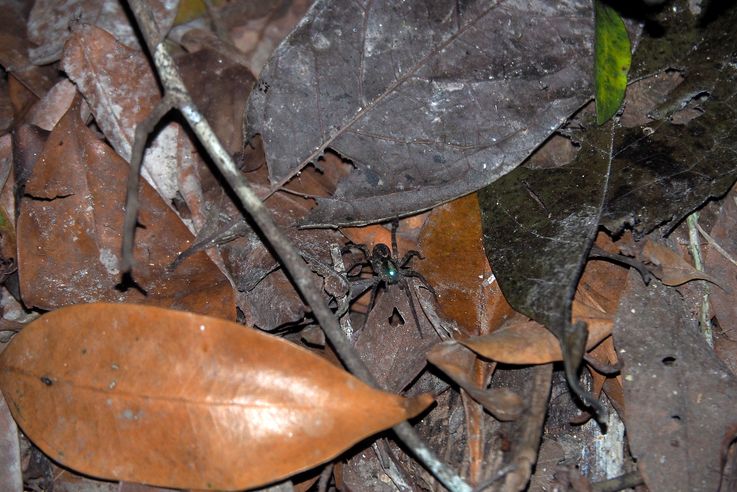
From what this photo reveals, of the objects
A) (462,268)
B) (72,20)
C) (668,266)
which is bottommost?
(668,266)

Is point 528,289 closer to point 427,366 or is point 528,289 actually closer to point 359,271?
point 427,366

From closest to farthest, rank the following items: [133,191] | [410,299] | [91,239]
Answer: [133,191], [91,239], [410,299]

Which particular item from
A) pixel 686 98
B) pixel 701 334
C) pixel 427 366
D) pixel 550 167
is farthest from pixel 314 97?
pixel 701 334

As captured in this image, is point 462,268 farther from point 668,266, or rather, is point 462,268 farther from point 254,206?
point 254,206

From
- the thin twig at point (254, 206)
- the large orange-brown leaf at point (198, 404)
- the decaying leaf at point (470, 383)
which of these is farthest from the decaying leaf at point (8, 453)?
the decaying leaf at point (470, 383)

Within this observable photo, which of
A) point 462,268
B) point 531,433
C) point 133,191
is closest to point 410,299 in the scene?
point 462,268

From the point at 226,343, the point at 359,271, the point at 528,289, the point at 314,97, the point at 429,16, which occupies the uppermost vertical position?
the point at 429,16
